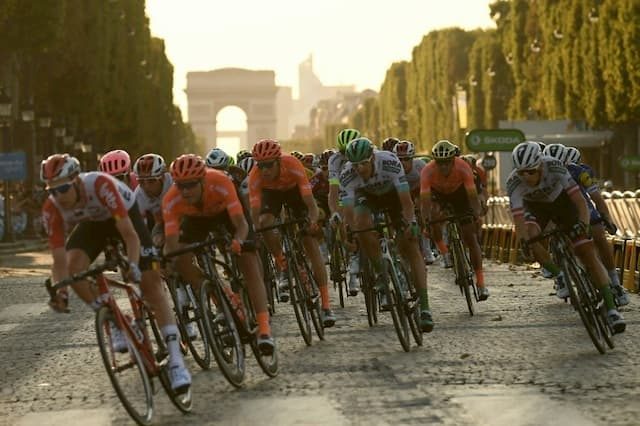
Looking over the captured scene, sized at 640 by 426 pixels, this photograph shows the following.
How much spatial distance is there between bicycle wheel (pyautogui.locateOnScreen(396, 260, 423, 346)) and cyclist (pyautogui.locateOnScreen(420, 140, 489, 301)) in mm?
2564

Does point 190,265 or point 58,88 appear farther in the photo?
point 58,88

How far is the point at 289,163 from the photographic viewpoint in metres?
13.7

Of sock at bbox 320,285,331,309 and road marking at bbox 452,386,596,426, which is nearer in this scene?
road marking at bbox 452,386,596,426

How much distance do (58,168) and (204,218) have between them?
8.05 ft

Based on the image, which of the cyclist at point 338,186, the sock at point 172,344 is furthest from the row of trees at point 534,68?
the sock at point 172,344

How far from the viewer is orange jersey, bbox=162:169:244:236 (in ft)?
34.8

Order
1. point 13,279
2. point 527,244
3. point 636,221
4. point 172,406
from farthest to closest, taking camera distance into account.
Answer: point 13,279, point 636,221, point 527,244, point 172,406

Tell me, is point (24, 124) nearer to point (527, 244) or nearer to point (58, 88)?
point (58, 88)

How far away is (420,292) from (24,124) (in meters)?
39.8

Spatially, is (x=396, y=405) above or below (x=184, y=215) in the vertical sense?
below

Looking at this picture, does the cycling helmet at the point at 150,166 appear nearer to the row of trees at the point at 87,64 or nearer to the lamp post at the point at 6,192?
the row of trees at the point at 87,64

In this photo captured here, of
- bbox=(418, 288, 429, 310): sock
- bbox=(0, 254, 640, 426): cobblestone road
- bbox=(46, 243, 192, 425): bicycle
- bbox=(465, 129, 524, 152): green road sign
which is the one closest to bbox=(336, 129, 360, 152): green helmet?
bbox=(0, 254, 640, 426): cobblestone road

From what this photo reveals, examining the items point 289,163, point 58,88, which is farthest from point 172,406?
point 58,88

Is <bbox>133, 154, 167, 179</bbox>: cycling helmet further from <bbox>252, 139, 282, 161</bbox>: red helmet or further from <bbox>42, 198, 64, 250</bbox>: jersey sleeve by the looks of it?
<bbox>42, 198, 64, 250</bbox>: jersey sleeve
